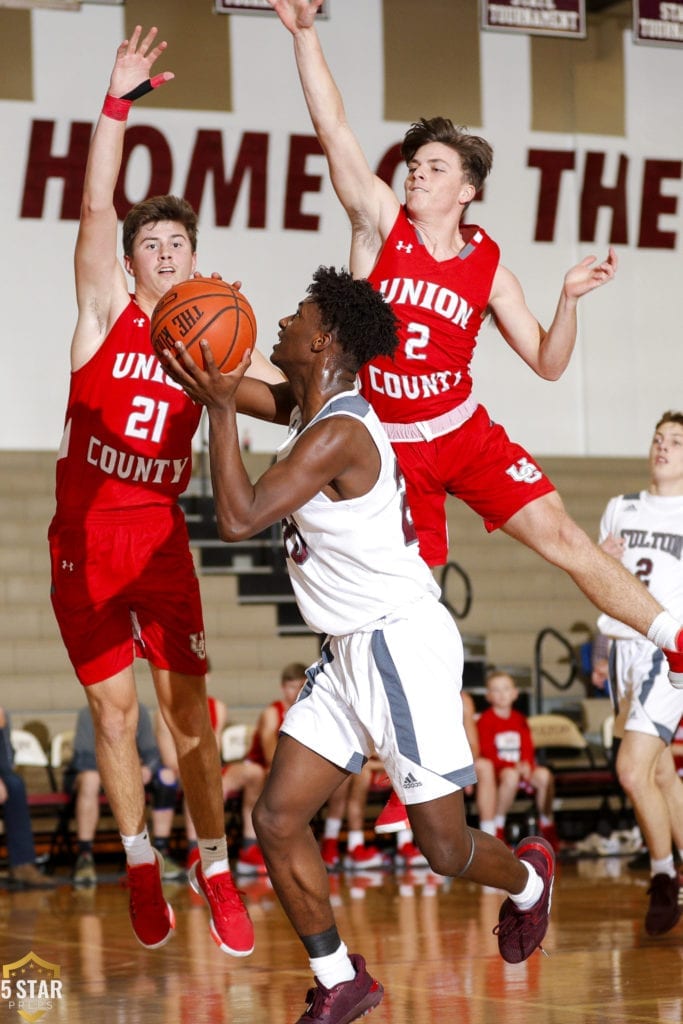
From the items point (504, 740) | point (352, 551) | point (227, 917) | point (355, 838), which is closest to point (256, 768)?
point (355, 838)

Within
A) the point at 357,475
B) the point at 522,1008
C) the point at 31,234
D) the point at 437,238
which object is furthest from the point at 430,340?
the point at 31,234

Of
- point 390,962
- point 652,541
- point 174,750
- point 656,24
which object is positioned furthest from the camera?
point 656,24

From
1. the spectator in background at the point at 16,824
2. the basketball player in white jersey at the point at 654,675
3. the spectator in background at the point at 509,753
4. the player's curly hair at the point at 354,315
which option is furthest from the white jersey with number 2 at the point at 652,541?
the spectator in background at the point at 16,824

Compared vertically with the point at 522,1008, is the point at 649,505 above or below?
above

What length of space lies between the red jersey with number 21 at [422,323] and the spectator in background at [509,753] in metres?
5.76

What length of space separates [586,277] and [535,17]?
24.6ft

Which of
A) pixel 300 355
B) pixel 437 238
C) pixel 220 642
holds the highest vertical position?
pixel 437 238

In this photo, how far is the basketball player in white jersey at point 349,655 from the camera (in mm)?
4297

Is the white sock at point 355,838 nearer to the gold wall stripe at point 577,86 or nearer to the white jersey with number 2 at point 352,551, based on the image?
the white jersey with number 2 at point 352,551

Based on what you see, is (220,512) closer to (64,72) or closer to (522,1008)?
(522,1008)

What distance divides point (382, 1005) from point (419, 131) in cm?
310

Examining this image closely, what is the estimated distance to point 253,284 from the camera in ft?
52.5

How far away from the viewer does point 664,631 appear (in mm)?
5375

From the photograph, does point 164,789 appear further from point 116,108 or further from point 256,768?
point 116,108
